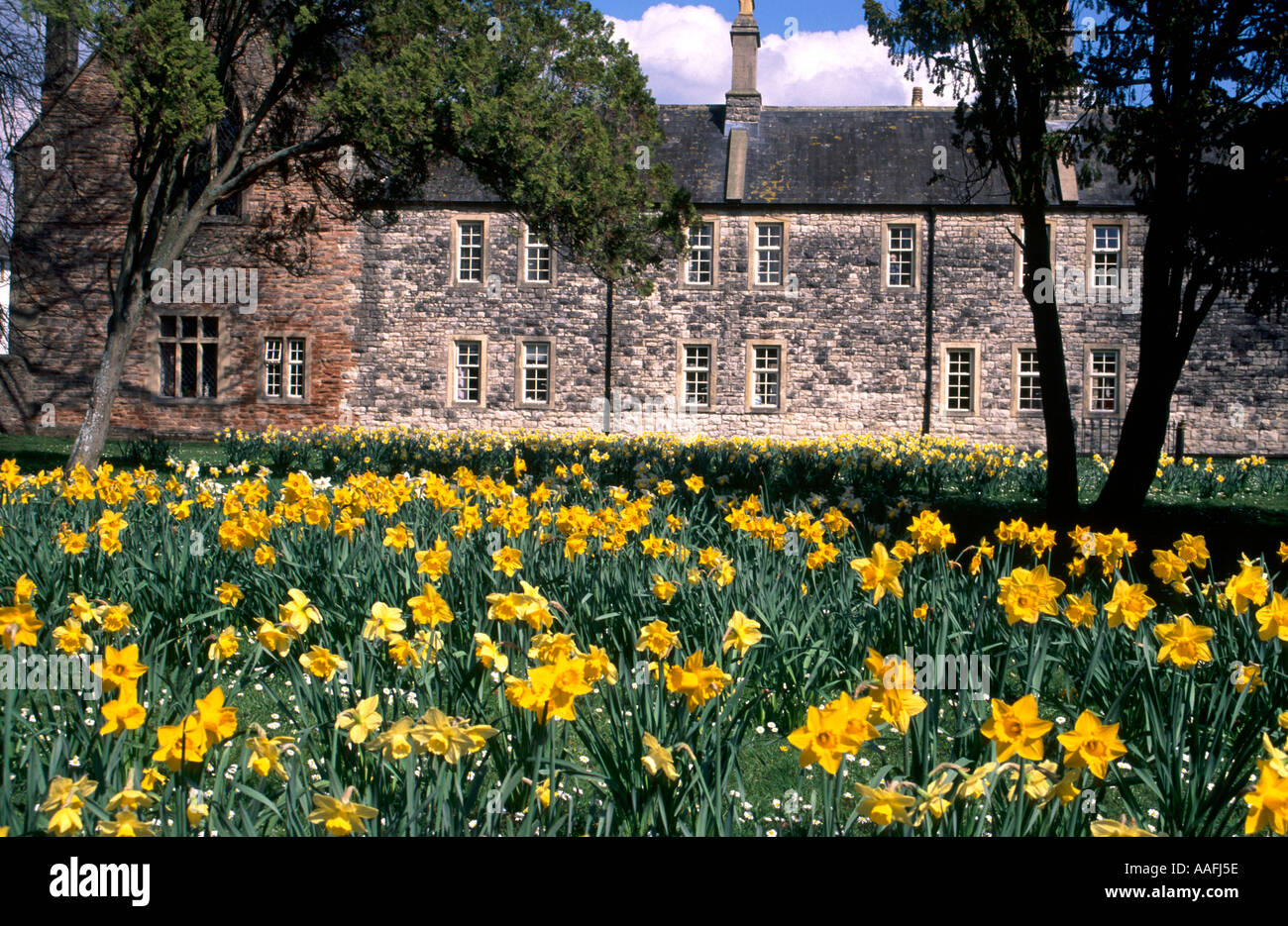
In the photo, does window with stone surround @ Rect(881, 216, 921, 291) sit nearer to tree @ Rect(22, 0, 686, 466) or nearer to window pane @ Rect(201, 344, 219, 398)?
tree @ Rect(22, 0, 686, 466)

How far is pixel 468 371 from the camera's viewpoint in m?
26.0

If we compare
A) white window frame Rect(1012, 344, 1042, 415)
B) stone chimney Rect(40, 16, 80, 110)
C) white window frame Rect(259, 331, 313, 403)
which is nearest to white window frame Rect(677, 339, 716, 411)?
Result: white window frame Rect(1012, 344, 1042, 415)

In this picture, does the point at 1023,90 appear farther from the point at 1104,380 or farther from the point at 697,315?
the point at 1104,380

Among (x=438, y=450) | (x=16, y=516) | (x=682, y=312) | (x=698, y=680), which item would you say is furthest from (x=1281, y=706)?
(x=682, y=312)

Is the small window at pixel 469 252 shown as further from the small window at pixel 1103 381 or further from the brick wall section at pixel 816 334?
the small window at pixel 1103 381

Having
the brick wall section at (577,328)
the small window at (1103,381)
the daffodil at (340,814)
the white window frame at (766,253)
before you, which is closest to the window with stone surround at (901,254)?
the brick wall section at (577,328)

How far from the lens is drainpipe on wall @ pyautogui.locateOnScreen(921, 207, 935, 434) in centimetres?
2467

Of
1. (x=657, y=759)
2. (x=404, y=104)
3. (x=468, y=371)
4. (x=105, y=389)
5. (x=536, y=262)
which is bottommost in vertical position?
(x=657, y=759)

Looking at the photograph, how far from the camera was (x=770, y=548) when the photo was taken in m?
5.01

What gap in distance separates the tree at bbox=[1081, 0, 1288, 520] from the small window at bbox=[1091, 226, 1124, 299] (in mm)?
17227

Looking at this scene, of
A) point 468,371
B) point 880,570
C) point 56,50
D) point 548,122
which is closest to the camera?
point 880,570

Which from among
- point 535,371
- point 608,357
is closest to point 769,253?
point 608,357

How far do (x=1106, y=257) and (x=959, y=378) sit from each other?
199 inches

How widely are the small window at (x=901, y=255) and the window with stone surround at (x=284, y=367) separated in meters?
15.2
